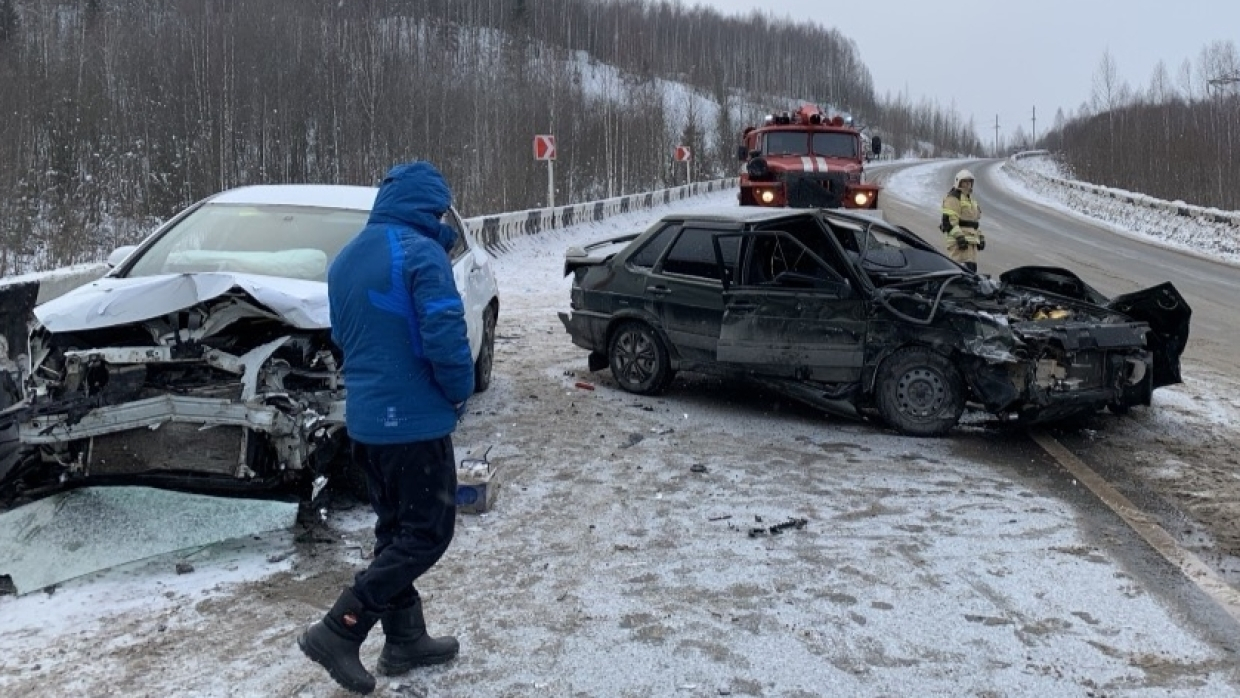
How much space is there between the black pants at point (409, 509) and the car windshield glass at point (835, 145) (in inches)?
622

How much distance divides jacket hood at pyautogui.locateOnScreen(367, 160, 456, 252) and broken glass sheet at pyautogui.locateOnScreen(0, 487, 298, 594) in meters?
2.13

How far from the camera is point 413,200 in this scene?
137 inches

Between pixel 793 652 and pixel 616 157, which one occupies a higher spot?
pixel 616 157

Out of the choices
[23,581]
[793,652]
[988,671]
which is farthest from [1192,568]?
[23,581]

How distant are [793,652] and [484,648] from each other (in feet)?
3.91

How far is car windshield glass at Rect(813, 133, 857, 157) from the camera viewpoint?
59.7ft

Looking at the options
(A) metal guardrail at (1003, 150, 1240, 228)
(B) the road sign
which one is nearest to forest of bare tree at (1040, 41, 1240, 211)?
(A) metal guardrail at (1003, 150, 1240, 228)

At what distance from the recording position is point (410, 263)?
131 inches

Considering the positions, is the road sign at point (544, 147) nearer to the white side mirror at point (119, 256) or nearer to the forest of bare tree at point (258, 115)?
the forest of bare tree at point (258, 115)

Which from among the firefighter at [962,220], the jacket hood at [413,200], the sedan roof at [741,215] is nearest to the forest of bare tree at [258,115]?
the sedan roof at [741,215]

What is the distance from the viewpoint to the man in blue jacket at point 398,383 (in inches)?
132

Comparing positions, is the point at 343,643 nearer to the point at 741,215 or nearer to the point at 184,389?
the point at 184,389

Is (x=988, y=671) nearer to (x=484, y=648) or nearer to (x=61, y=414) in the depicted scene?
(x=484, y=648)

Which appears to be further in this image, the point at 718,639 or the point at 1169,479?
the point at 1169,479
